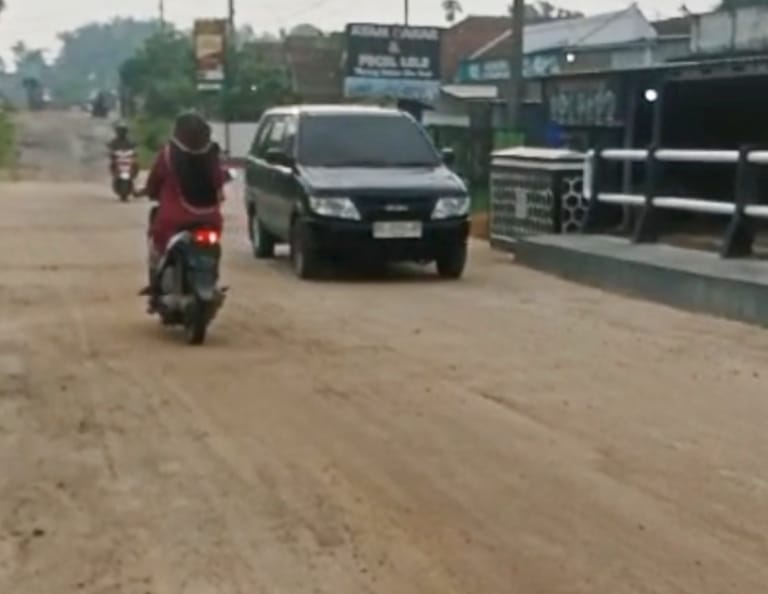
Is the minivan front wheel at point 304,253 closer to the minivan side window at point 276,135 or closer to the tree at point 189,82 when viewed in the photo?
the minivan side window at point 276,135

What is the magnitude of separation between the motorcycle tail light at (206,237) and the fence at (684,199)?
5.00 m

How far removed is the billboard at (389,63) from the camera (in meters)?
44.5

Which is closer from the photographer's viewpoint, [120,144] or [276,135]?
[276,135]

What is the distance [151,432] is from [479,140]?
25.3 m

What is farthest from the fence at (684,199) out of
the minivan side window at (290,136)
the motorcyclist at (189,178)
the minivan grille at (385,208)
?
the motorcyclist at (189,178)

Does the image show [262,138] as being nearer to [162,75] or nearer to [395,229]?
[395,229]

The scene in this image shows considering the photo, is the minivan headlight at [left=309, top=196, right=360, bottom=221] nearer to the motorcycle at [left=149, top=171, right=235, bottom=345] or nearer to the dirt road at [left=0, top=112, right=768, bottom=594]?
the dirt road at [left=0, top=112, right=768, bottom=594]

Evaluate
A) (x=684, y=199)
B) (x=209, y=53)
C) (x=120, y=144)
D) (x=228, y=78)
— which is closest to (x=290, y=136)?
(x=684, y=199)

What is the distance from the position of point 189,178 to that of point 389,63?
31794 mm

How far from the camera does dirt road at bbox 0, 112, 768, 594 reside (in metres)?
6.69

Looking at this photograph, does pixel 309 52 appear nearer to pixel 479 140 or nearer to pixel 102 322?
pixel 479 140

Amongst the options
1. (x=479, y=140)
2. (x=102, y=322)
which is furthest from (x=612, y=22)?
(x=102, y=322)

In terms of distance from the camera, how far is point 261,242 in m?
21.4

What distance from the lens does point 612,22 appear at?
2285 inches
